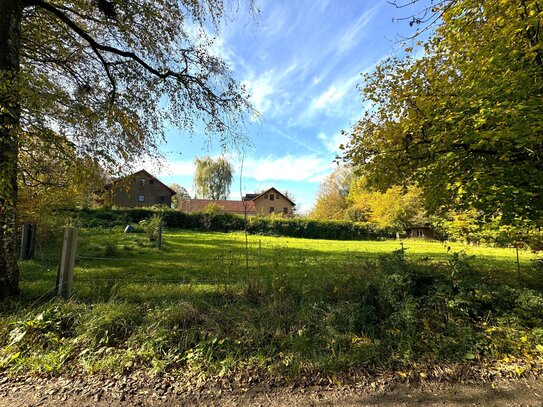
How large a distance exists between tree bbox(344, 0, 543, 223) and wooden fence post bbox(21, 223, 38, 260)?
8.64 m

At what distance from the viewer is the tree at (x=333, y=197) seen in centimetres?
3897

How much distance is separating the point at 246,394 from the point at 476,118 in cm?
421

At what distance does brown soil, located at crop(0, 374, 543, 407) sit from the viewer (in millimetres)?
2521

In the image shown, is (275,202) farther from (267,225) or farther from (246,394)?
(246,394)

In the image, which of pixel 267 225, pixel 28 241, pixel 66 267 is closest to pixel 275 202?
pixel 267 225

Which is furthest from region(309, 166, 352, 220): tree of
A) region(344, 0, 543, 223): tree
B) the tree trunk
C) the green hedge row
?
the tree trunk

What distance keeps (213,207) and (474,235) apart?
24994mm

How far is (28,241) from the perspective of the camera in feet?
25.8

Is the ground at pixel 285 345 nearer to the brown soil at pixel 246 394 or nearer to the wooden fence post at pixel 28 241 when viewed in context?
the brown soil at pixel 246 394

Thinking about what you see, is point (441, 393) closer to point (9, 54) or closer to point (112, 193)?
point (112, 193)

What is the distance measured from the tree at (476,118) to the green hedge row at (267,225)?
2297cm

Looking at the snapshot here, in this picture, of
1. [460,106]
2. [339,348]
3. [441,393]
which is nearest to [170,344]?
[339,348]

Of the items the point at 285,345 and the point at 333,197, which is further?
the point at 333,197

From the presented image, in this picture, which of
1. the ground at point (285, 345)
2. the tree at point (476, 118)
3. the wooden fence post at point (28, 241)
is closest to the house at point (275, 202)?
the wooden fence post at point (28, 241)
